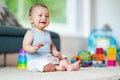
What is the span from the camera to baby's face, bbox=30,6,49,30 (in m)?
1.29

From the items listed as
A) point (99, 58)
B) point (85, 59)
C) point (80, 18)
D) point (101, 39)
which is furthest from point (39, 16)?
point (80, 18)

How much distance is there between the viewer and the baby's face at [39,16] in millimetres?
1288

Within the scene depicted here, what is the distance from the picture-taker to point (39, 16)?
50.8 inches

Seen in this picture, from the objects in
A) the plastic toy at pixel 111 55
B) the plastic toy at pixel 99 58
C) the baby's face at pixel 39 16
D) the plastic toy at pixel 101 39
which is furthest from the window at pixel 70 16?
the baby's face at pixel 39 16

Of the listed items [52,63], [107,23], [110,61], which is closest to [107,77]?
[52,63]

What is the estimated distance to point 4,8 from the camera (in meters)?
2.04

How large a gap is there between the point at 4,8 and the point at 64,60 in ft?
2.98

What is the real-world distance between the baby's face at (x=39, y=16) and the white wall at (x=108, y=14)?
2.02 meters

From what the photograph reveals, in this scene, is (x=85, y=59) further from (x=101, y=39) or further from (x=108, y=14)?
(x=108, y=14)

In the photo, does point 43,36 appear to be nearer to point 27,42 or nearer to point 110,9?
point 27,42

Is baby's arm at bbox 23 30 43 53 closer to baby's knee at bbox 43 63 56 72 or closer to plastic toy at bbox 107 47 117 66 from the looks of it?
baby's knee at bbox 43 63 56 72

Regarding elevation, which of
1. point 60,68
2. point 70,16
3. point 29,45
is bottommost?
point 60,68

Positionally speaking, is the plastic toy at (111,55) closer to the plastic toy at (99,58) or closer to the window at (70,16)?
the plastic toy at (99,58)

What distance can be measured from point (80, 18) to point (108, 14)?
1.14ft
